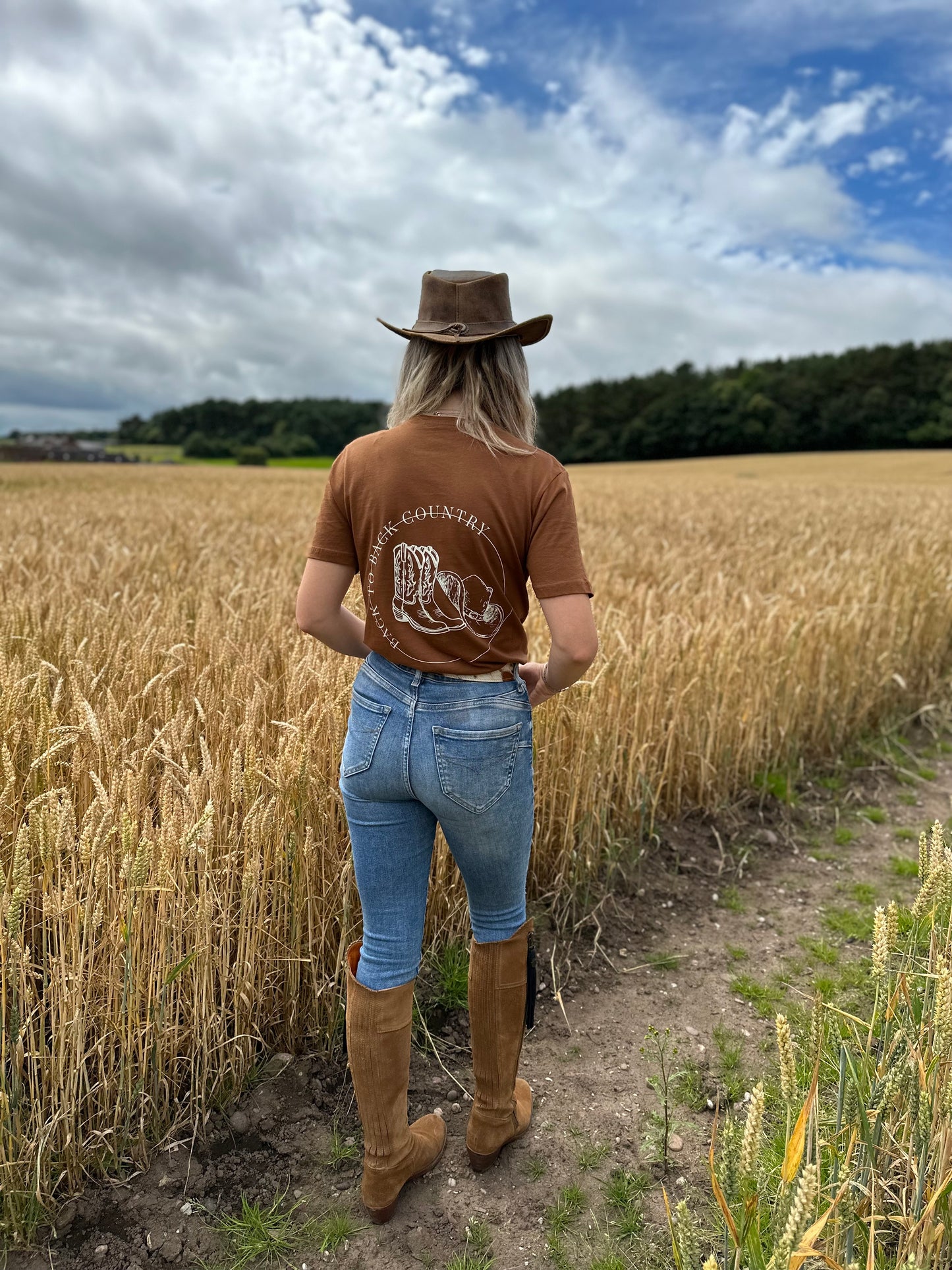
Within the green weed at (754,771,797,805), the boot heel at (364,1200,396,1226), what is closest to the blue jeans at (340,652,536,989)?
the boot heel at (364,1200,396,1226)

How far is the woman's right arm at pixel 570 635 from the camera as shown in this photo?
1.58 metres

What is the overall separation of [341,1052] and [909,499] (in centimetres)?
1753

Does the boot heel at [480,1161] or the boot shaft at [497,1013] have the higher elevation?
the boot shaft at [497,1013]

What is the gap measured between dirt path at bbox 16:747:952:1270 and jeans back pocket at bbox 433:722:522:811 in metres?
1.08

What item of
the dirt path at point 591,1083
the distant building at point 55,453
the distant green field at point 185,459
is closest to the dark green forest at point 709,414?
the distant green field at point 185,459

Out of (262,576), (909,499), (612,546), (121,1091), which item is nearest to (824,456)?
(909,499)

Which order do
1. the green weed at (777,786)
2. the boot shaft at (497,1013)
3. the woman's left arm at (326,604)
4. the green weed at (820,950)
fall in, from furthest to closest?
the green weed at (777,786) → the green weed at (820,950) → the boot shaft at (497,1013) → the woman's left arm at (326,604)

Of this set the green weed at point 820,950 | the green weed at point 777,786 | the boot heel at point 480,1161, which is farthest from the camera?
the green weed at point 777,786

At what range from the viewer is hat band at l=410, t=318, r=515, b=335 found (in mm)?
1563

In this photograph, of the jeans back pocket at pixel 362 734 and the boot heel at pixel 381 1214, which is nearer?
the jeans back pocket at pixel 362 734

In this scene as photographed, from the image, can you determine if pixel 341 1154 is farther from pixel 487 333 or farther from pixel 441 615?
pixel 487 333

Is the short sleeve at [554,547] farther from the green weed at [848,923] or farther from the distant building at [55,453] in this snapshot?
the distant building at [55,453]

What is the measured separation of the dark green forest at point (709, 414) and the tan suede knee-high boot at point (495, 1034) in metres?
54.6

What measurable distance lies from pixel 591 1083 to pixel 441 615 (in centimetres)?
160
